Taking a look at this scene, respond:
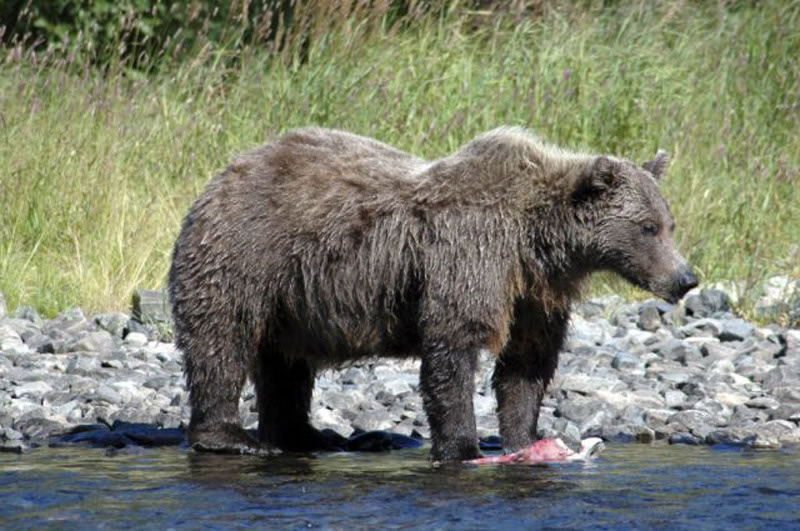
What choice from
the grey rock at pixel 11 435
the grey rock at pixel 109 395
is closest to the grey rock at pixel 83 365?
the grey rock at pixel 109 395

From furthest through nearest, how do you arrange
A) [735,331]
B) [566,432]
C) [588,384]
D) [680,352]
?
[735,331]
[680,352]
[588,384]
[566,432]

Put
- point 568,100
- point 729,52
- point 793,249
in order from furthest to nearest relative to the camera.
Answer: point 729,52, point 568,100, point 793,249

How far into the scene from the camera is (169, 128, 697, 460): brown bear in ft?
23.1

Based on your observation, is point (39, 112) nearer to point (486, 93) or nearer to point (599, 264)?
point (486, 93)

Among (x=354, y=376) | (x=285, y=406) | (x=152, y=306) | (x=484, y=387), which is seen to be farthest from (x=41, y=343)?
(x=484, y=387)

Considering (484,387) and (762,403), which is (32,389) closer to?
(484,387)

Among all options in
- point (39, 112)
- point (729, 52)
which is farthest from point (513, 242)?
point (729, 52)

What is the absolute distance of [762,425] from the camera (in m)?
7.95

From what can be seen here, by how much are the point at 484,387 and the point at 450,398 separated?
210 centimetres

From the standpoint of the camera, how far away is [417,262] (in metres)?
7.13

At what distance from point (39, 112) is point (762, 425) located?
21.5 feet

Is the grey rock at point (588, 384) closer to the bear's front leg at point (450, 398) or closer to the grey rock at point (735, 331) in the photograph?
the grey rock at point (735, 331)

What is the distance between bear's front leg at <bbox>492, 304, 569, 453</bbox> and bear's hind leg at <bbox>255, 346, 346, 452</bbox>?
3.23 feet

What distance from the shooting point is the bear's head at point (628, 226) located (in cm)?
724
